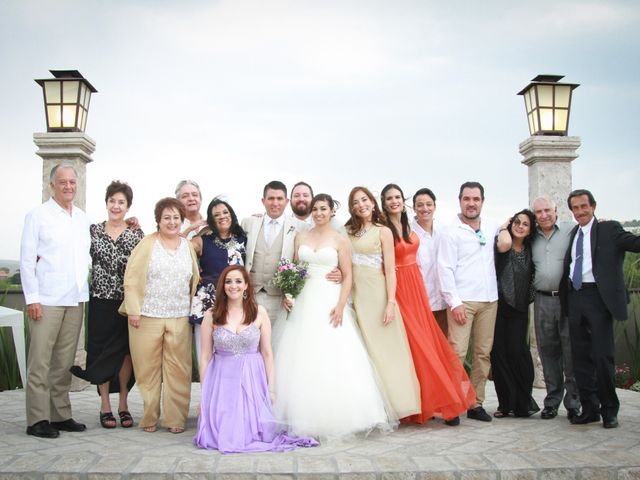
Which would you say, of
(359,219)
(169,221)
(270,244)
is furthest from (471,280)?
(169,221)

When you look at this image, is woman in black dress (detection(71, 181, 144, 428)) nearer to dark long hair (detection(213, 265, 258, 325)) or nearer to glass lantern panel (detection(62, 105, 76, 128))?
dark long hair (detection(213, 265, 258, 325))

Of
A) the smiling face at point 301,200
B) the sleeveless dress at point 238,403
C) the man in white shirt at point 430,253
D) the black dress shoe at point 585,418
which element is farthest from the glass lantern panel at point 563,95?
the sleeveless dress at point 238,403

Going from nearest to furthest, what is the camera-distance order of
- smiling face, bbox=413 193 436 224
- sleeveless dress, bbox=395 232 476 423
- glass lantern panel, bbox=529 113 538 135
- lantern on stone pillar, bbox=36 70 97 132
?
1. sleeveless dress, bbox=395 232 476 423
2. smiling face, bbox=413 193 436 224
3. lantern on stone pillar, bbox=36 70 97 132
4. glass lantern panel, bbox=529 113 538 135

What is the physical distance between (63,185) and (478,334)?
3858mm


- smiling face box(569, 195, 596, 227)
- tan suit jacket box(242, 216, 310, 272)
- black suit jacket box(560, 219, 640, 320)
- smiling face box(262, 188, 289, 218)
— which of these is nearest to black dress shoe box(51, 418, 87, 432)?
tan suit jacket box(242, 216, 310, 272)

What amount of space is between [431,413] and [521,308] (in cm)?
127

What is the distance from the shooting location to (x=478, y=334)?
549cm

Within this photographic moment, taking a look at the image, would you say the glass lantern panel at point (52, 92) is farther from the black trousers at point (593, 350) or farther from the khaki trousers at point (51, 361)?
the black trousers at point (593, 350)

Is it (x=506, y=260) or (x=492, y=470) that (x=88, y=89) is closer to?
(x=506, y=260)

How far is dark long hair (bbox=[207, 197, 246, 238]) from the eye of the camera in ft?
17.2

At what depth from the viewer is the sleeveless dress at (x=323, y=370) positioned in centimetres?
Result: 470

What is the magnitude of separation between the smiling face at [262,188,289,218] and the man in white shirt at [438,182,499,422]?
1.49 metres

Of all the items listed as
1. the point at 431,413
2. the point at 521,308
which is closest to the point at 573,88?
the point at 521,308

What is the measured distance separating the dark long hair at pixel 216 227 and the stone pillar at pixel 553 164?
3.91 m
